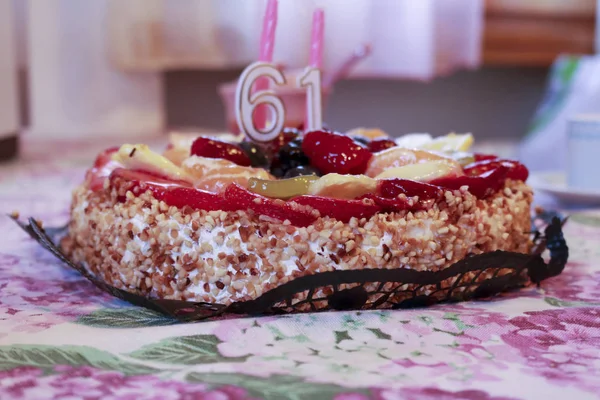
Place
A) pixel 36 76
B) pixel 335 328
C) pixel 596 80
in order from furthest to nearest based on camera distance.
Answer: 1. pixel 36 76
2. pixel 596 80
3. pixel 335 328

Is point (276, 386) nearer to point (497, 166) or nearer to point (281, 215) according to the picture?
point (281, 215)

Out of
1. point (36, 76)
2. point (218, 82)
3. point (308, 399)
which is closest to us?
point (308, 399)

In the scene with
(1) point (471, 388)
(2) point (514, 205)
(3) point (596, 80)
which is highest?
(3) point (596, 80)

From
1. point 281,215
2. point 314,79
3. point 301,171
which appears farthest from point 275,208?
point 314,79

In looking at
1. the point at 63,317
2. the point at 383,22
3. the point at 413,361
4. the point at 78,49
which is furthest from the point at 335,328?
the point at 78,49

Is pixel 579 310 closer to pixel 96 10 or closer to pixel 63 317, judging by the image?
pixel 63 317

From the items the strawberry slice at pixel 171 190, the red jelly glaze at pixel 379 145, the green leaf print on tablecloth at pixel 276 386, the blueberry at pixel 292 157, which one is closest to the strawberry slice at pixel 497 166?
the red jelly glaze at pixel 379 145
